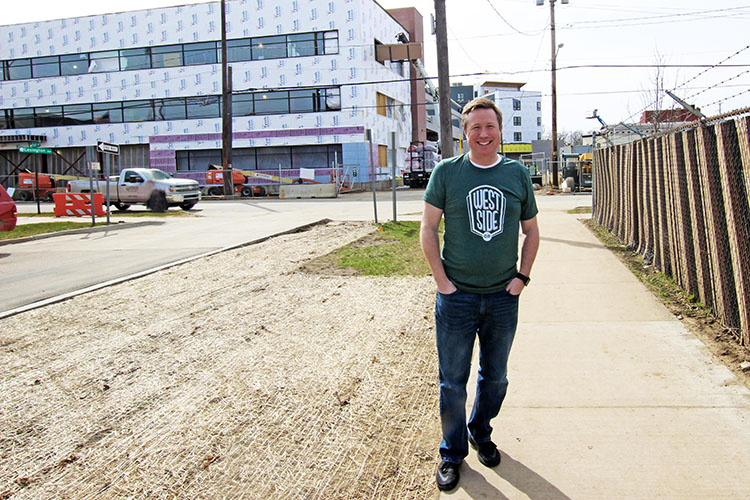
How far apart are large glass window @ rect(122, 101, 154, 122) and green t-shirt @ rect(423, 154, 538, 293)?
49.2 meters

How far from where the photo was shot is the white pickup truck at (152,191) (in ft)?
85.1

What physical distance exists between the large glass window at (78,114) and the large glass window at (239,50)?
1237cm

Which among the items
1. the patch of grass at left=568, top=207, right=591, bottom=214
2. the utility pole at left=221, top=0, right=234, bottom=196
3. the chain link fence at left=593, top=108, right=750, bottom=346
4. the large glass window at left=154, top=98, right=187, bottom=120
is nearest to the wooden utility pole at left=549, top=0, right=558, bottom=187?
the patch of grass at left=568, top=207, right=591, bottom=214

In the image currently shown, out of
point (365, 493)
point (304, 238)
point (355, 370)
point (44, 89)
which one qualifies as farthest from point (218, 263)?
point (44, 89)

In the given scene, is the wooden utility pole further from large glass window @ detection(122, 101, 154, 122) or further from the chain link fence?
→ large glass window @ detection(122, 101, 154, 122)

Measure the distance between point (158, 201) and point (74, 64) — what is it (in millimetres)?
31092

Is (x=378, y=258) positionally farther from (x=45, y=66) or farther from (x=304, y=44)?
(x=45, y=66)

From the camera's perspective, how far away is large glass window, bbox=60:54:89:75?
49719 millimetres

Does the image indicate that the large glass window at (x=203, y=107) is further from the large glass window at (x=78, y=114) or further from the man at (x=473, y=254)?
the man at (x=473, y=254)

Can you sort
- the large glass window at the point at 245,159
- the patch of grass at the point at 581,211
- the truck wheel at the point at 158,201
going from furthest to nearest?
the large glass window at the point at 245,159, the truck wheel at the point at 158,201, the patch of grass at the point at 581,211

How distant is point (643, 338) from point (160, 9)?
1958 inches

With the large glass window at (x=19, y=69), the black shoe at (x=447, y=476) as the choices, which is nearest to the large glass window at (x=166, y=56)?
the large glass window at (x=19, y=69)

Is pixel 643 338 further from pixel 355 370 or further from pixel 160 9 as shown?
pixel 160 9

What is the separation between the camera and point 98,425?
4.09 m
